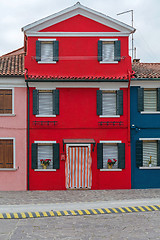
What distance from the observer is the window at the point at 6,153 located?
19.7 meters

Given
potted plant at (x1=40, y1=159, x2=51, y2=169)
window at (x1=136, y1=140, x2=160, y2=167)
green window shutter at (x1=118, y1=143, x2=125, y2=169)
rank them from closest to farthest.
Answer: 1. potted plant at (x1=40, y1=159, x2=51, y2=169)
2. green window shutter at (x1=118, y1=143, x2=125, y2=169)
3. window at (x1=136, y1=140, x2=160, y2=167)

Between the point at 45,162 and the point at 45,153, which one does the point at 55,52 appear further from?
the point at 45,162

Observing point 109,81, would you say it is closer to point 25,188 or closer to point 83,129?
point 83,129

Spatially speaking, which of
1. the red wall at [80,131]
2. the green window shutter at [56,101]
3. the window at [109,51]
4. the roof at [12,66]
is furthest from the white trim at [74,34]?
the green window shutter at [56,101]

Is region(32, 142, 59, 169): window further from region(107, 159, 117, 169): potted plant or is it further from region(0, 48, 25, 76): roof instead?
region(0, 48, 25, 76): roof

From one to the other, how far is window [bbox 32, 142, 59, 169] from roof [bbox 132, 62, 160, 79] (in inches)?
241

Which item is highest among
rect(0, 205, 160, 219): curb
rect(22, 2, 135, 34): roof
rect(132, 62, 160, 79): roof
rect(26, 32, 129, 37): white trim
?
rect(22, 2, 135, 34): roof

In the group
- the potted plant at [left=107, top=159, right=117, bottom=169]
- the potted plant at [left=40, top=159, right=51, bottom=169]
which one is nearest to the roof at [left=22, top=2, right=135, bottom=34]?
the potted plant at [left=40, top=159, right=51, bottom=169]

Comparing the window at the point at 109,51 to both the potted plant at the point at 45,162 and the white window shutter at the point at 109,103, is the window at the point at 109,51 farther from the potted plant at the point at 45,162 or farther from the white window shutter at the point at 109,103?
the potted plant at the point at 45,162

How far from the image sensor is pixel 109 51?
20.5m

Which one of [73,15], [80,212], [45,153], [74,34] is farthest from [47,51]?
[80,212]

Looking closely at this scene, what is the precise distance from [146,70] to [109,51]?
9.59 ft

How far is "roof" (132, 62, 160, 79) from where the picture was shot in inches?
784

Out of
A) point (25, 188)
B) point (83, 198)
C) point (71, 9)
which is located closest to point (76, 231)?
A: point (83, 198)
